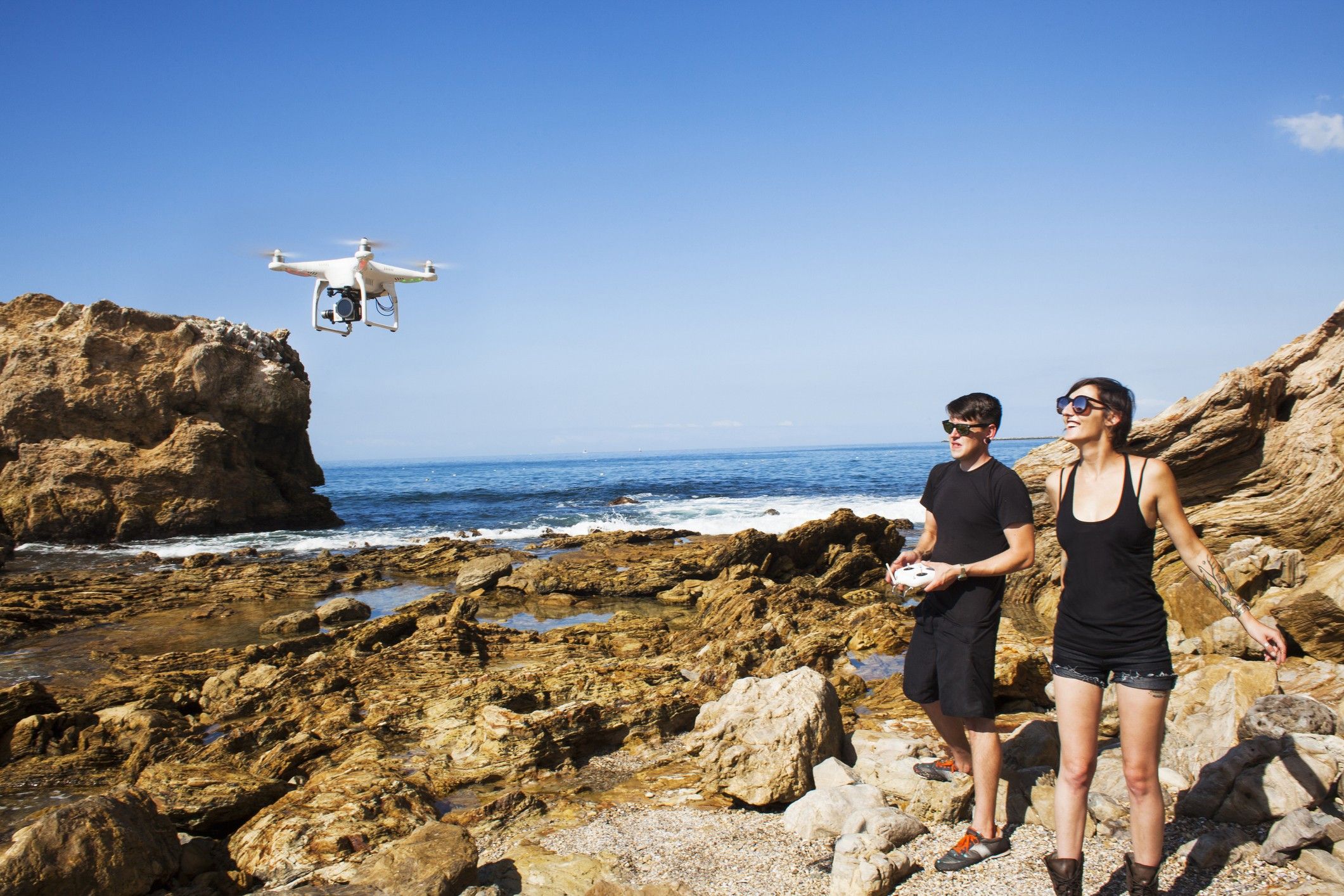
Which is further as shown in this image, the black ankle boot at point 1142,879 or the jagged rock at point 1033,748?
the jagged rock at point 1033,748

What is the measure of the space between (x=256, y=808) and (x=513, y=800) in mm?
1875

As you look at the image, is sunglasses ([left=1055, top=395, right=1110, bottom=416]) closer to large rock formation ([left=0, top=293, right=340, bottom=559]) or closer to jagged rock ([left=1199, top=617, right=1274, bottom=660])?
jagged rock ([left=1199, top=617, right=1274, bottom=660])

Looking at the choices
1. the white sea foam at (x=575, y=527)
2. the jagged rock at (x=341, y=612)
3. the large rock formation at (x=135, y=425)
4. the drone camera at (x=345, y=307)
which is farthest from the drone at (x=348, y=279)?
the large rock formation at (x=135, y=425)

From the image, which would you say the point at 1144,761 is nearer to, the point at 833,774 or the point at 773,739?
the point at 833,774

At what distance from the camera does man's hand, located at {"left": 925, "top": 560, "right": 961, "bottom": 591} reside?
152 inches

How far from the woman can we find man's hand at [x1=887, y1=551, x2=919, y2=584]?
92 cm

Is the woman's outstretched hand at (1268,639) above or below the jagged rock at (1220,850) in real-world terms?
above

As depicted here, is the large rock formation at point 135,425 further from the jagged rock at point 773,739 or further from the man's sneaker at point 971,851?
the man's sneaker at point 971,851

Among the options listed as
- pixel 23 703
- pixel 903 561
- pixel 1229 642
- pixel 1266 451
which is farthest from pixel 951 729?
pixel 23 703

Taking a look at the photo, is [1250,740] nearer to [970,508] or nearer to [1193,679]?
[1193,679]

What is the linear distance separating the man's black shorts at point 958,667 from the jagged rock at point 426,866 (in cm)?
247

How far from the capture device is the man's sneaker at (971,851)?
12.2 feet

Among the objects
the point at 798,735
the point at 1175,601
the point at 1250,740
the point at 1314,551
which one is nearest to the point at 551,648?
the point at 798,735

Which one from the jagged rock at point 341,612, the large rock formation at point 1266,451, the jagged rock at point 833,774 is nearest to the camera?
the jagged rock at point 833,774
